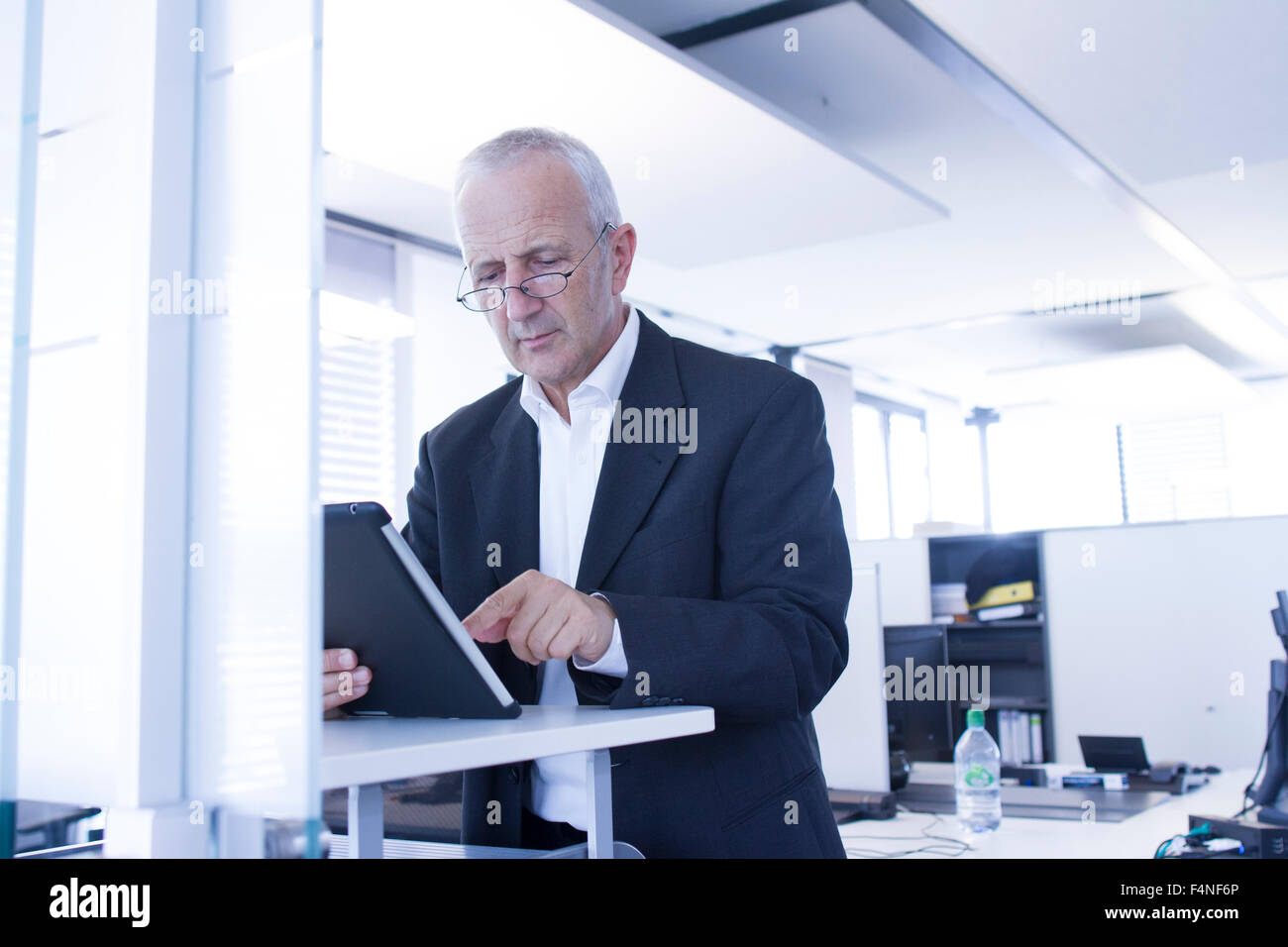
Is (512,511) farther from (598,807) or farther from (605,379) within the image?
(598,807)

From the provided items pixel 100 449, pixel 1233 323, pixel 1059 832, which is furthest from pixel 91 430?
pixel 1233 323

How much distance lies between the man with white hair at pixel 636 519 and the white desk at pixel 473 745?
8 centimetres

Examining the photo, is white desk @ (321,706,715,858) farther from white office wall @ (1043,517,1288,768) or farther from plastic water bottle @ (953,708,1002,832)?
white office wall @ (1043,517,1288,768)

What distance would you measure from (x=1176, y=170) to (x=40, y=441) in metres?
4.54

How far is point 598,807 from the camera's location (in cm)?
109

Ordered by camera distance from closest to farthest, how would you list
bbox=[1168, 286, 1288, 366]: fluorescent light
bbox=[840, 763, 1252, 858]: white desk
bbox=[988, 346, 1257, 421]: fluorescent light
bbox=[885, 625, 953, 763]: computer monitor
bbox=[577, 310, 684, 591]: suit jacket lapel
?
bbox=[577, 310, 684, 591]: suit jacket lapel < bbox=[840, 763, 1252, 858]: white desk < bbox=[885, 625, 953, 763]: computer monitor < bbox=[988, 346, 1257, 421]: fluorescent light < bbox=[1168, 286, 1288, 366]: fluorescent light

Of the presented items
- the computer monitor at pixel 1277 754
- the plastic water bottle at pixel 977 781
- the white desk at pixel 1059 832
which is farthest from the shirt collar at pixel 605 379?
the computer monitor at pixel 1277 754

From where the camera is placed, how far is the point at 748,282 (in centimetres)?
658

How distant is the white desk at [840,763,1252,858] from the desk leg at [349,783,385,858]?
5.76 ft

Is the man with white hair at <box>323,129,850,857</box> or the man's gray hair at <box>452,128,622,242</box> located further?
the man's gray hair at <box>452,128,622,242</box>

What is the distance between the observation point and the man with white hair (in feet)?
4.05

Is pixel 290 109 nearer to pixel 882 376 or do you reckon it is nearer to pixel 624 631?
pixel 624 631

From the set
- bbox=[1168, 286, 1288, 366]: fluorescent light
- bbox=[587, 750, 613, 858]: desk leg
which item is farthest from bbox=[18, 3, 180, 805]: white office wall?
bbox=[1168, 286, 1288, 366]: fluorescent light
